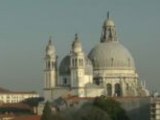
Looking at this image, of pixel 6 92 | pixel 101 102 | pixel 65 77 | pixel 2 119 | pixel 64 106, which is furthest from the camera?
pixel 6 92

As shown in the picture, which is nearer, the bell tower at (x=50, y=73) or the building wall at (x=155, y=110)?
the building wall at (x=155, y=110)

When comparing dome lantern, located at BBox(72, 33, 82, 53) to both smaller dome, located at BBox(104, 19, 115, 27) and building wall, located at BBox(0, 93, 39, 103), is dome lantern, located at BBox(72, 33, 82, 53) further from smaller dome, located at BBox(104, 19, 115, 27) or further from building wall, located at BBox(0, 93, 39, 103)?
building wall, located at BBox(0, 93, 39, 103)

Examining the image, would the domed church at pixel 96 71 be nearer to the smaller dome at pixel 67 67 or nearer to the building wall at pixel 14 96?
the smaller dome at pixel 67 67

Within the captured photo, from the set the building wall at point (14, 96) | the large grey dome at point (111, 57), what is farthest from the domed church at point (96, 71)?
the building wall at point (14, 96)

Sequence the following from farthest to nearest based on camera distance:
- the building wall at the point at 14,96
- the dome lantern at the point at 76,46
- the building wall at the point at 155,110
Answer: the building wall at the point at 14,96 → the dome lantern at the point at 76,46 → the building wall at the point at 155,110

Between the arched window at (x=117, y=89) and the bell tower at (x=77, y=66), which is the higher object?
the bell tower at (x=77, y=66)

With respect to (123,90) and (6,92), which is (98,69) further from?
(6,92)

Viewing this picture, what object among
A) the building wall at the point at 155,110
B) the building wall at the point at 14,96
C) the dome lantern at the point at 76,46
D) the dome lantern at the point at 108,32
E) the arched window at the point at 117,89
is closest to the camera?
the building wall at the point at 155,110

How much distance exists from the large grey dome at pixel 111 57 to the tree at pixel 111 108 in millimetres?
18540

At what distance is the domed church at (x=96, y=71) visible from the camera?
69938 millimetres

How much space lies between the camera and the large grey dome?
73562 millimetres

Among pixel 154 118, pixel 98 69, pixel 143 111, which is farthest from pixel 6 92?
pixel 154 118

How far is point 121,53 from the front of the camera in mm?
74000

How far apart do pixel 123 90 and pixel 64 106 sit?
27.0ft
